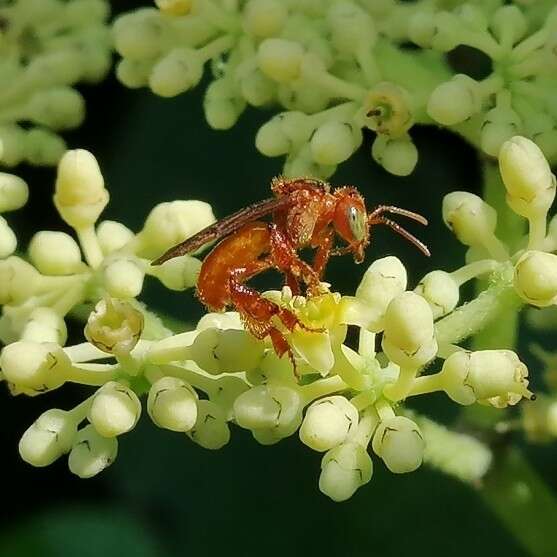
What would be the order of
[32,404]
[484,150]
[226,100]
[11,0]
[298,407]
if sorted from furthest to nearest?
[32,404] < [11,0] < [226,100] < [484,150] < [298,407]

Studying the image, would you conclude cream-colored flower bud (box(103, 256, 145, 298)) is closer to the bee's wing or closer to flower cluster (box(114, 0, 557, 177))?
the bee's wing

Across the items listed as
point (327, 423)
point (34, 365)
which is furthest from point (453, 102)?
point (34, 365)

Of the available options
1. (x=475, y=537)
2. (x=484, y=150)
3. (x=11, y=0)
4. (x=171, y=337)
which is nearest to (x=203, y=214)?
(x=171, y=337)

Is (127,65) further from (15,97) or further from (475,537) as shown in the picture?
(475,537)

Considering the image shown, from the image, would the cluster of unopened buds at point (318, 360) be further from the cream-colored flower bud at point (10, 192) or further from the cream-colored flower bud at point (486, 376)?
the cream-colored flower bud at point (10, 192)

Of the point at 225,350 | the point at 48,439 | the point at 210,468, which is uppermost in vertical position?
the point at 225,350

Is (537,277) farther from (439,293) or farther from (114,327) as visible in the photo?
(114,327)

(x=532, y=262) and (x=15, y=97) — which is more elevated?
(x=532, y=262)
